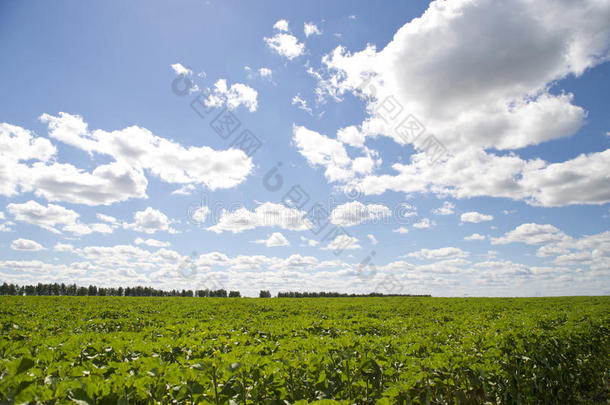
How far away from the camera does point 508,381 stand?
5.65 m

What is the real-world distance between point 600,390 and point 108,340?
39.8 feet

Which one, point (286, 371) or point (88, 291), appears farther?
point (88, 291)

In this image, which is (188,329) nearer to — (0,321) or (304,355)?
(304,355)

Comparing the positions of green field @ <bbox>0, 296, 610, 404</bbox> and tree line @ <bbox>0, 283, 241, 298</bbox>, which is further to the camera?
tree line @ <bbox>0, 283, 241, 298</bbox>

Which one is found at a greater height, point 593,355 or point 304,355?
point 304,355

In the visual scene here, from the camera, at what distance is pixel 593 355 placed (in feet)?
31.0

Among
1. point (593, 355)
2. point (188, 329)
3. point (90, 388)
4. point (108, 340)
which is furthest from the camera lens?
point (593, 355)

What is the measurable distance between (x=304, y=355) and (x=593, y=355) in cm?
1051

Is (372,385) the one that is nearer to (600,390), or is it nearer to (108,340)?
(108,340)

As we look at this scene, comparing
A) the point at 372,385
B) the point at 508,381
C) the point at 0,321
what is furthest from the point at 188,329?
the point at 0,321

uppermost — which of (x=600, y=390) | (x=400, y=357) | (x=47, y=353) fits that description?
(x=47, y=353)

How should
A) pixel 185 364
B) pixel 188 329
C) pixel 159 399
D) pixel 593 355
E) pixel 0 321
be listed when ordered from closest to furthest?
pixel 159 399 < pixel 185 364 < pixel 188 329 < pixel 593 355 < pixel 0 321

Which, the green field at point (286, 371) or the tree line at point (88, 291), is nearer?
the green field at point (286, 371)

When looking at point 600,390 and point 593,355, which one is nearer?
point 600,390
